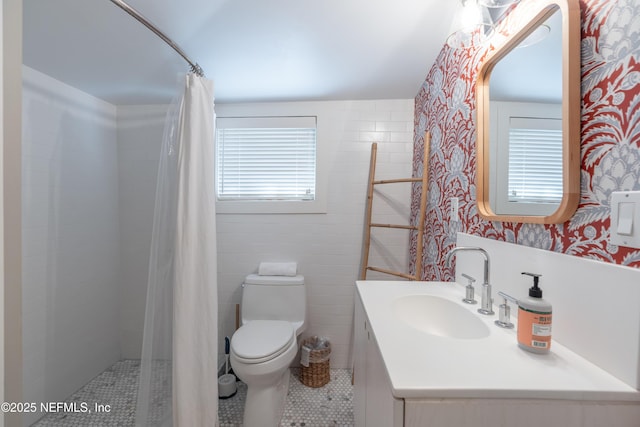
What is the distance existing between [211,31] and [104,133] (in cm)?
123

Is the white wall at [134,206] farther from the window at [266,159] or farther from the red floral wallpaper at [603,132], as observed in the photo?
the red floral wallpaper at [603,132]

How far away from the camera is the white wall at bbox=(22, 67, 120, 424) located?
52.8 inches

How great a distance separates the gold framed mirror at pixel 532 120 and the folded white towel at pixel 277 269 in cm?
128

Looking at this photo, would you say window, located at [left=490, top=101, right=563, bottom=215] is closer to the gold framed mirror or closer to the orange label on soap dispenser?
the gold framed mirror

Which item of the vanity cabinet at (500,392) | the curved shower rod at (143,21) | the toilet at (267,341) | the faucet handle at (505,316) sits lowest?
the toilet at (267,341)

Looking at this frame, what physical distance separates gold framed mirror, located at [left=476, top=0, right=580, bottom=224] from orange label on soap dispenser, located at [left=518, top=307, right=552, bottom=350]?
0.25 m

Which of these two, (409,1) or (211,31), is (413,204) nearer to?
(409,1)

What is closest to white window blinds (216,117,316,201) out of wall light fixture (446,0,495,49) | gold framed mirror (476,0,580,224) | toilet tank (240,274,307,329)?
toilet tank (240,274,307,329)

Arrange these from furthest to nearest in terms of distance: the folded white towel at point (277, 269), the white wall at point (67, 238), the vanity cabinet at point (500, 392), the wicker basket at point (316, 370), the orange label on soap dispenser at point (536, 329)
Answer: the folded white towel at point (277, 269) → the wicker basket at point (316, 370) → the white wall at point (67, 238) → the orange label on soap dispenser at point (536, 329) → the vanity cabinet at point (500, 392)

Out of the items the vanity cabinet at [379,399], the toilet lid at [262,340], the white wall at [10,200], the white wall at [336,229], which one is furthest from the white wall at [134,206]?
the vanity cabinet at [379,399]

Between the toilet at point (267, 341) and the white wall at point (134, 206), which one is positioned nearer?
the toilet at point (267, 341)

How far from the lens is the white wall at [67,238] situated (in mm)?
1342

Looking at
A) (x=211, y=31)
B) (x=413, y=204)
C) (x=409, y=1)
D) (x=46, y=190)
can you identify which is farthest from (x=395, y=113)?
(x=46, y=190)

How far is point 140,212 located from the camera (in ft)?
5.98
